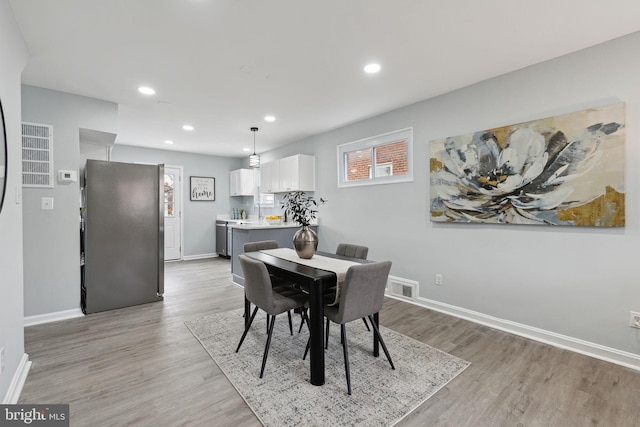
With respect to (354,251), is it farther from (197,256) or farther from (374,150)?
(197,256)

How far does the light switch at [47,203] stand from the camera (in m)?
3.18

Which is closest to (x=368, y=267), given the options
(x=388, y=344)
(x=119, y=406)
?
(x=388, y=344)

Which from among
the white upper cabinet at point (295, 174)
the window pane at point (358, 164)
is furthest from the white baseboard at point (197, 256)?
the window pane at point (358, 164)

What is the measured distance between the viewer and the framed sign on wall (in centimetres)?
708

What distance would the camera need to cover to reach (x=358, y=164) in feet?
15.1

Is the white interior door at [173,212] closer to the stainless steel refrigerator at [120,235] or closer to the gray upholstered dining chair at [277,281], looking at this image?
the stainless steel refrigerator at [120,235]

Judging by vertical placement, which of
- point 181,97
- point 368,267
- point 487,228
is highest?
point 181,97

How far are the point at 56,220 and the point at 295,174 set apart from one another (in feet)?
10.9

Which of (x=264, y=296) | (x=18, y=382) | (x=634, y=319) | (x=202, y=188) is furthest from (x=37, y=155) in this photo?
(x=634, y=319)

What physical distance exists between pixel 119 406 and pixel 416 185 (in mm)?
3515

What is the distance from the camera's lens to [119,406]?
1829 mm

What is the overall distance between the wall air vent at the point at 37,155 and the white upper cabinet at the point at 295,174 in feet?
10.7

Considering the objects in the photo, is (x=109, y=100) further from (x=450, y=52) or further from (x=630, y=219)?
(x=630, y=219)

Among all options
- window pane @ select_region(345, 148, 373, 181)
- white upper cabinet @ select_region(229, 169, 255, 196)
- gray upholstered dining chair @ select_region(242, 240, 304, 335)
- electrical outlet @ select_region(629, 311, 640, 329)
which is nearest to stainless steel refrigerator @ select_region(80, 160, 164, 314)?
gray upholstered dining chair @ select_region(242, 240, 304, 335)
